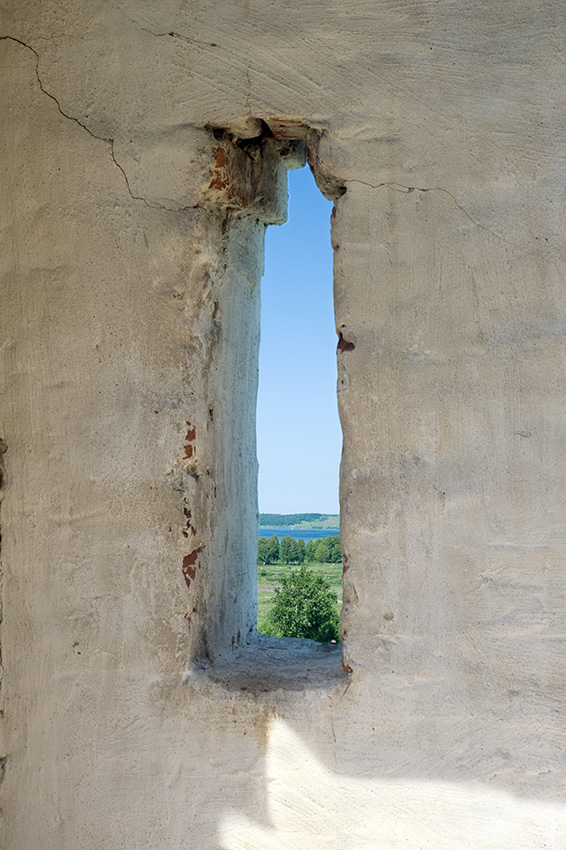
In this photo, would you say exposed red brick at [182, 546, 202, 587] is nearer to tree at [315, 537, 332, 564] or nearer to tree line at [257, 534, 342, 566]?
tree at [315, 537, 332, 564]

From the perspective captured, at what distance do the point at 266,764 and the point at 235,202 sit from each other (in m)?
1.59

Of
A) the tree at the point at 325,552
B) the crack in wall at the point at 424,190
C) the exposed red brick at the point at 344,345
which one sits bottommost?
the tree at the point at 325,552

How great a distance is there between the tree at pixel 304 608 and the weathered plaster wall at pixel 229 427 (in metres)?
3.52

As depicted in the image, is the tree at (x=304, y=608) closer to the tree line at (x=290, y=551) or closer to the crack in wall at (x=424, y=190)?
the tree line at (x=290, y=551)

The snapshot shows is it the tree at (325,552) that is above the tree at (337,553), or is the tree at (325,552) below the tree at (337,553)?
below

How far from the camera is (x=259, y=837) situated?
2043mm

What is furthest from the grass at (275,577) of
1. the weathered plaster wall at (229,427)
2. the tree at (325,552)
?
the weathered plaster wall at (229,427)

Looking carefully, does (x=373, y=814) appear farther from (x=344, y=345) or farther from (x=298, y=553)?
(x=298, y=553)

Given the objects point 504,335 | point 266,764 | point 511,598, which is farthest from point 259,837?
point 504,335

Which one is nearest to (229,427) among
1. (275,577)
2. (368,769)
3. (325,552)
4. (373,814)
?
(368,769)

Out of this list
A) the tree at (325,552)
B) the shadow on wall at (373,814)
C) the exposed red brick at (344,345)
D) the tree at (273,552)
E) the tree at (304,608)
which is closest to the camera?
the shadow on wall at (373,814)

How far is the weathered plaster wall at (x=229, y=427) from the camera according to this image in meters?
1.97

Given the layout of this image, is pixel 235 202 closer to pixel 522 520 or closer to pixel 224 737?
pixel 522 520

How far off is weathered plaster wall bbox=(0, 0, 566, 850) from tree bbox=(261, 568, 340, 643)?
139 inches
